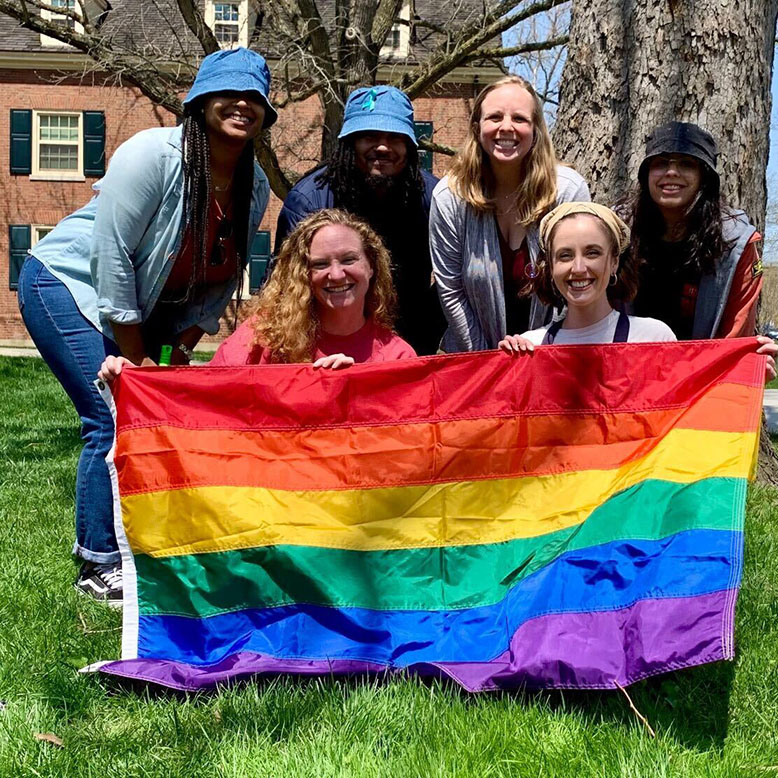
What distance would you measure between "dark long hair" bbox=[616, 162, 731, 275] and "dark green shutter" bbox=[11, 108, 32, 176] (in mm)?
26199

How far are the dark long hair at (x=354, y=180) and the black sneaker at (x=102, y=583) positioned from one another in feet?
6.20

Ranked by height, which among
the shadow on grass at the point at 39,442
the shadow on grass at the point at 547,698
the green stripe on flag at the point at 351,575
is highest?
the green stripe on flag at the point at 351,575

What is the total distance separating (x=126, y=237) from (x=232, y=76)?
76cm

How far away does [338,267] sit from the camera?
3928 millimetres

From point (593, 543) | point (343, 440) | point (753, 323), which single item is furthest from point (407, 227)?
point (593, 543)

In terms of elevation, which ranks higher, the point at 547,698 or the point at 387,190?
the point at 387,190

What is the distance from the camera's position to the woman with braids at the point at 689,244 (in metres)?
3.85

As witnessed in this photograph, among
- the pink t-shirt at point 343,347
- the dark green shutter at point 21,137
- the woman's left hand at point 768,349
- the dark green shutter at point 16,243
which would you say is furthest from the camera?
the dark green shutter at point 16,243

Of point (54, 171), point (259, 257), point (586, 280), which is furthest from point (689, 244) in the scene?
point (54, 171)

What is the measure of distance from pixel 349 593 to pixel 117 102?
26175 millimetres

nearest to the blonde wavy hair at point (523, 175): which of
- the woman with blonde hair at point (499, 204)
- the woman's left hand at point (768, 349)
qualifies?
the woman with blonde hair at point (499, 204)

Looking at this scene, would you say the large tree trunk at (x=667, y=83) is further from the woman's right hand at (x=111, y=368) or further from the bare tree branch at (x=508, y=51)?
the bare tree branch at (x=508, y=51)

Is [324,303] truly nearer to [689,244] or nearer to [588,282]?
[588,282]

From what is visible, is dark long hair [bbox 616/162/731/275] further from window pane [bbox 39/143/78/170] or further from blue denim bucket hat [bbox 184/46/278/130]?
window pane [bbox 39/143/78/170]
